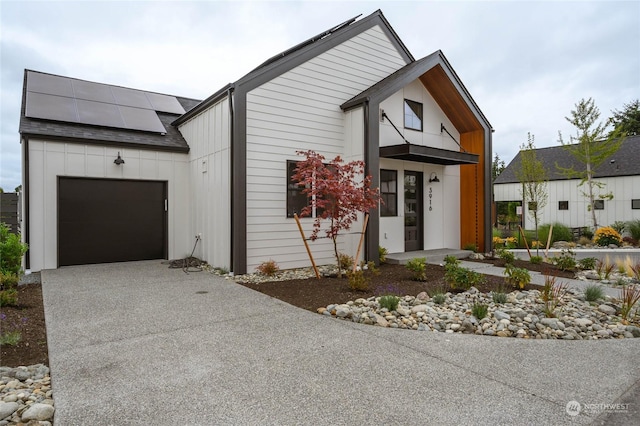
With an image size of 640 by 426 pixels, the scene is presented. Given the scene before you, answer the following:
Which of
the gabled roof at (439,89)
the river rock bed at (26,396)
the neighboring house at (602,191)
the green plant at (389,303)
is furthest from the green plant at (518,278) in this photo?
the neighboring house at (602,191)

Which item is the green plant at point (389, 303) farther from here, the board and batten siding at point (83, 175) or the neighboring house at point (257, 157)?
the board and batten siding at point (83, 175)

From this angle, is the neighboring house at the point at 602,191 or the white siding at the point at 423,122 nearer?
the white siding at the point at 423,122

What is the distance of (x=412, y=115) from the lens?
32.4 ft

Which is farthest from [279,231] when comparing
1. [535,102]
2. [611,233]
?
[535,102]

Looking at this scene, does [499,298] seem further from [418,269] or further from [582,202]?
[582,202]

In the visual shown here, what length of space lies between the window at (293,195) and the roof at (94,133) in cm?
324

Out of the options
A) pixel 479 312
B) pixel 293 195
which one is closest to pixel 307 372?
pixel 479 312

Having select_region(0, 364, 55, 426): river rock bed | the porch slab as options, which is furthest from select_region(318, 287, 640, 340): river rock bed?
the porch slab

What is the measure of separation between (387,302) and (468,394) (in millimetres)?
2059

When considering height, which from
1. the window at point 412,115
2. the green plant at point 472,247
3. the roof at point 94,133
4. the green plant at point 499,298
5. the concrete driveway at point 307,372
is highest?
the window at point 412,115

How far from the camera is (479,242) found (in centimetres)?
1025

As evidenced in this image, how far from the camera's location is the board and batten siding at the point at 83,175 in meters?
7.68

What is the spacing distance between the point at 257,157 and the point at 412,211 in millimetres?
4664

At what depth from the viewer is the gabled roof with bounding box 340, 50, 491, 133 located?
8461 millimetres
